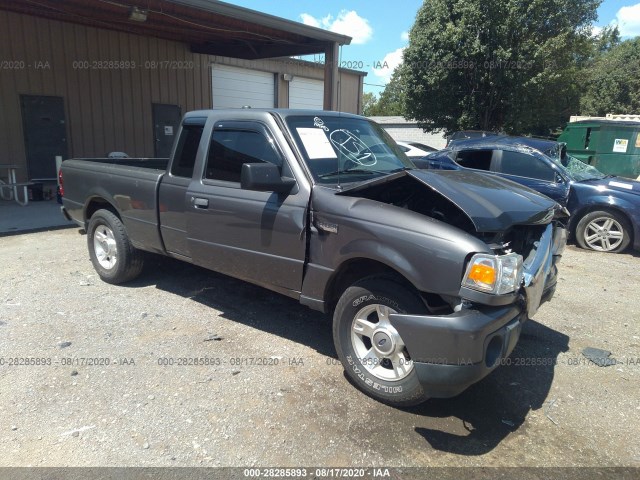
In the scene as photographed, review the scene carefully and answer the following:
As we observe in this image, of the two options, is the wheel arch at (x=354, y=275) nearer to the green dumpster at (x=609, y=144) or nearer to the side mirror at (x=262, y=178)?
the side mirror at (x=262, y=178)

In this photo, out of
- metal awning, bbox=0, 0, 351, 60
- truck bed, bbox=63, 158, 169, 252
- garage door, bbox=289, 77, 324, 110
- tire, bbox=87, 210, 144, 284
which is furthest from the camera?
garage door, bbox=289, 77, 324, 110

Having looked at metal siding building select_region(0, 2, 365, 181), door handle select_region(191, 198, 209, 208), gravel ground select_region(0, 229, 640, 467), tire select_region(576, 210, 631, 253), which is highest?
metal siding building select_region(0, 2, 365, 181)

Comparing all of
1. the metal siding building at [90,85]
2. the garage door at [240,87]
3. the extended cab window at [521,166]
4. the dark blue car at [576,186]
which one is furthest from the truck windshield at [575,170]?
the garage door at [240,87]

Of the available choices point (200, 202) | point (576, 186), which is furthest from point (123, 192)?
point (576, 186)

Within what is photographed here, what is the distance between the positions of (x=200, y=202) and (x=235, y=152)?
1.76 feet

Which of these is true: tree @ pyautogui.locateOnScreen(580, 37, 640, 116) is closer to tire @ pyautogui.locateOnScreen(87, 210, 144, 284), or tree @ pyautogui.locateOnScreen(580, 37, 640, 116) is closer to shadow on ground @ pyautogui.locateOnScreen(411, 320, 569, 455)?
shadow on ground @ pyautogui.locateOnScreen(411, 320, 569, 455)

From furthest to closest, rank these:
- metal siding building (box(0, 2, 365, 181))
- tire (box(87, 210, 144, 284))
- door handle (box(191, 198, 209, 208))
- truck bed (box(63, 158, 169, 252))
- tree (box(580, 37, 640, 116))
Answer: tree (box(580, 37, 640, 116)) < metal siding building (box(0, 2, 365, 181)) < tire (box(87, 210, 144, 284)) < truck bed (box(63, 158, 169, 252)) < door handle (box(191, 198, 209, 208))

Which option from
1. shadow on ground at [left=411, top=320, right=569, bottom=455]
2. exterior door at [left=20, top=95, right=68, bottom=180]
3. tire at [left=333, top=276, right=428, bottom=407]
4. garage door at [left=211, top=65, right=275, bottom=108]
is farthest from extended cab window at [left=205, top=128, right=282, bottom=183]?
garage door at [left=211, top=65, right=275, bottom=108]

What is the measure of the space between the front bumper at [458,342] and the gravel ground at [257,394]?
45cm

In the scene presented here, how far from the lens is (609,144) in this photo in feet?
44.9

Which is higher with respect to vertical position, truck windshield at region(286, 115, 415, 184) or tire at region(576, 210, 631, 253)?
truck windshield at region(286, 115, 415, 184)

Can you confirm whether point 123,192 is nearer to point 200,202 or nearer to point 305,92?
point 200,202

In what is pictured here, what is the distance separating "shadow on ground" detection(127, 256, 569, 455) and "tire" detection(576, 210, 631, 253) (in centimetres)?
389

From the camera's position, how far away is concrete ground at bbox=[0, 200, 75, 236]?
8.27m
